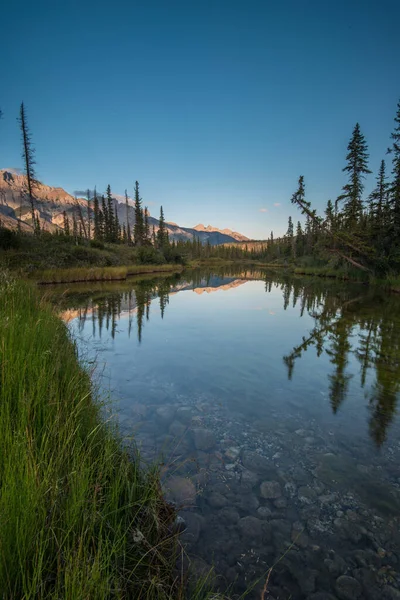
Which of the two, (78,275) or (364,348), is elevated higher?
(78,275)

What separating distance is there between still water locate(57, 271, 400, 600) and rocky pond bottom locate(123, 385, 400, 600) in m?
0.01

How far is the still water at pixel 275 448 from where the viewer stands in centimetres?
244

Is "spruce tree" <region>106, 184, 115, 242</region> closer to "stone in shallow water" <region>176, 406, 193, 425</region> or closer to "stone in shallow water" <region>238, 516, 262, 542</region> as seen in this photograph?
"stone in shallow water" <region>176, 406, 193, 425</region>

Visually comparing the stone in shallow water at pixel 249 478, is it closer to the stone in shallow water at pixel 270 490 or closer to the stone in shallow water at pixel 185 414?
the stone in shallow water at pixel 270 490

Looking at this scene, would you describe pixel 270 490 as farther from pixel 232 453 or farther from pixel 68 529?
pixel 68 529

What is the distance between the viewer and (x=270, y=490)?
3266 millimetres

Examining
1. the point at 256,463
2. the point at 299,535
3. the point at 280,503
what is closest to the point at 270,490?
the point at 280,503

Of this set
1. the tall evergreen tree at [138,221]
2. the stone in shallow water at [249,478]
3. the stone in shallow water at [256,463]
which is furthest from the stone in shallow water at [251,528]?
the tall evergreen tree at [138,221]

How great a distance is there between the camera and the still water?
244 cm

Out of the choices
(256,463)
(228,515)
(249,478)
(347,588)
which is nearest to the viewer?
(347,588)

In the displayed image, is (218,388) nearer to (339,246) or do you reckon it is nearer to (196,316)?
(196,316)

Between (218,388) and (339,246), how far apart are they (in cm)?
3365

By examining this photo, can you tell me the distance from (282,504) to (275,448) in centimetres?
100

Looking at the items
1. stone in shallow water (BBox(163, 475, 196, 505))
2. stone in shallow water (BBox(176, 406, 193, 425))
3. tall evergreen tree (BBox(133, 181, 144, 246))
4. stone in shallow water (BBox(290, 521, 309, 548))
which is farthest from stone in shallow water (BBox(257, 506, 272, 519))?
tall evergreen tree (BBox(133, 181, 144, 246))
